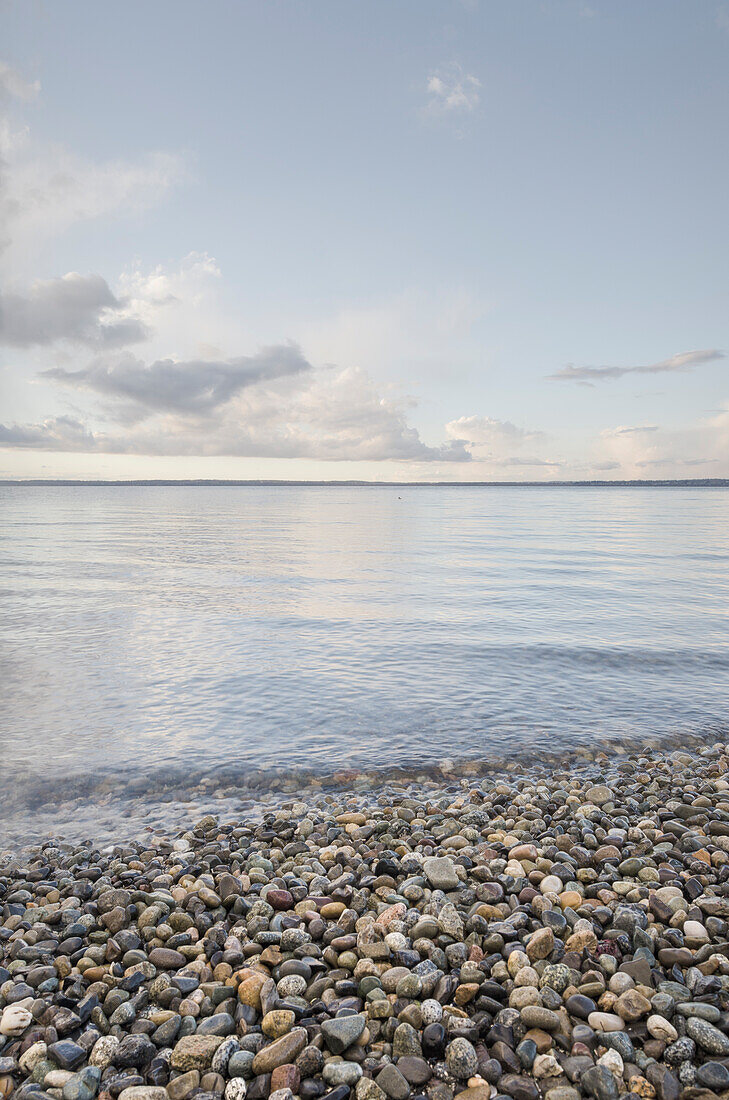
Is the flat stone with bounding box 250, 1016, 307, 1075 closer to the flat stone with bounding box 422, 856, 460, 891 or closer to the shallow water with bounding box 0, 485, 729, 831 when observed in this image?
the flat stone with bounding box 422, 856, 460, 891

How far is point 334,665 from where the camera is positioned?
14.3m

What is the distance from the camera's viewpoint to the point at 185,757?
929cm

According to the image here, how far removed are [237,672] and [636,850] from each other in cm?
947

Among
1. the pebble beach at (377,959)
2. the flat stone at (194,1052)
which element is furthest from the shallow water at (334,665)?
the flat stone at (194,1052)

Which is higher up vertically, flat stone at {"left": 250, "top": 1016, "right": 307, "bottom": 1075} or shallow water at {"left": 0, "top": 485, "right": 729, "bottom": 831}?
flat stone at {"left": 250, "top": 1016, "right": 307, "bottom": 1075}

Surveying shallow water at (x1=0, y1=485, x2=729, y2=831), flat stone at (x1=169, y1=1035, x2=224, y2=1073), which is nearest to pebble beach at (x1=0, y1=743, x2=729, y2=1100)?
flat stone at (x1=169, y1=1035, x2=224, y2=1073)

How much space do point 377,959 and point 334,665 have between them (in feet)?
32.7

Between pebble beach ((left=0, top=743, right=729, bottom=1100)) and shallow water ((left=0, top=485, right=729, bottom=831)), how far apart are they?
264cm

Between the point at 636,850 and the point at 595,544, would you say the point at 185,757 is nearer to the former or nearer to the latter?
the point at 636,850

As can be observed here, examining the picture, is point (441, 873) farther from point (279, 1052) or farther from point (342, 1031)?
point (279, 1052)

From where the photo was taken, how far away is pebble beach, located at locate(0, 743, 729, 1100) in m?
3.49

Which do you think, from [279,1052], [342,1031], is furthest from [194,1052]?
[342,1031]

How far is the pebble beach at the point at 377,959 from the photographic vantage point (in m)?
3.49

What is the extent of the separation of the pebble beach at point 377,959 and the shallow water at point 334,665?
2642mm
